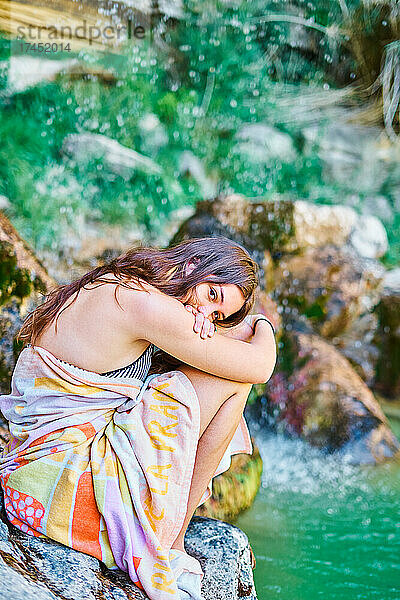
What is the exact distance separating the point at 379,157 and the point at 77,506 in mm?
7164

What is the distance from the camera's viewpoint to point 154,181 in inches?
283

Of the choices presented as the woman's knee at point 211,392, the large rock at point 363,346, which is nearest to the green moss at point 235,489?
the woman's knee at point 211,392

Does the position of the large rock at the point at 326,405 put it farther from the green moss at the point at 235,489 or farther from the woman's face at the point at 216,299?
the woman's face at the point at 216,299

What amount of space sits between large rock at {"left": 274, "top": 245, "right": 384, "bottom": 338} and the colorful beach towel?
2938 mm

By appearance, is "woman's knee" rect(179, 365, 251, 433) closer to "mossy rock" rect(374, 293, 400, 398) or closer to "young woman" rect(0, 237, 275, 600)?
"young woman" rect(0, 237, 275, 600)

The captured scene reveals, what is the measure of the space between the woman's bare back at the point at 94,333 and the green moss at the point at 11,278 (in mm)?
957

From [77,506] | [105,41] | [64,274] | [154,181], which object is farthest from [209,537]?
[105,41]

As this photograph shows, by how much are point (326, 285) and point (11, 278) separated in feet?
8.89

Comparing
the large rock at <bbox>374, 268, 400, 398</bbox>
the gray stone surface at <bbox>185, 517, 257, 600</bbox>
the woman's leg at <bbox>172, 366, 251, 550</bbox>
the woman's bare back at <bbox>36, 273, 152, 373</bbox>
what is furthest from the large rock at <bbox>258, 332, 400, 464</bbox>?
the woman's bare back at <bbox>36, 273, 152, 373</bbox>

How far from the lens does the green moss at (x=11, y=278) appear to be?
2574 mm

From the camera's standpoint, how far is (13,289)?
2.59 metres

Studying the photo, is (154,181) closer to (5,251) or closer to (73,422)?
(5,251)

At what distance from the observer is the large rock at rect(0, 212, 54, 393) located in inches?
99.6

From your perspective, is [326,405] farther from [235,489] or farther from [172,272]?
[172,272]
